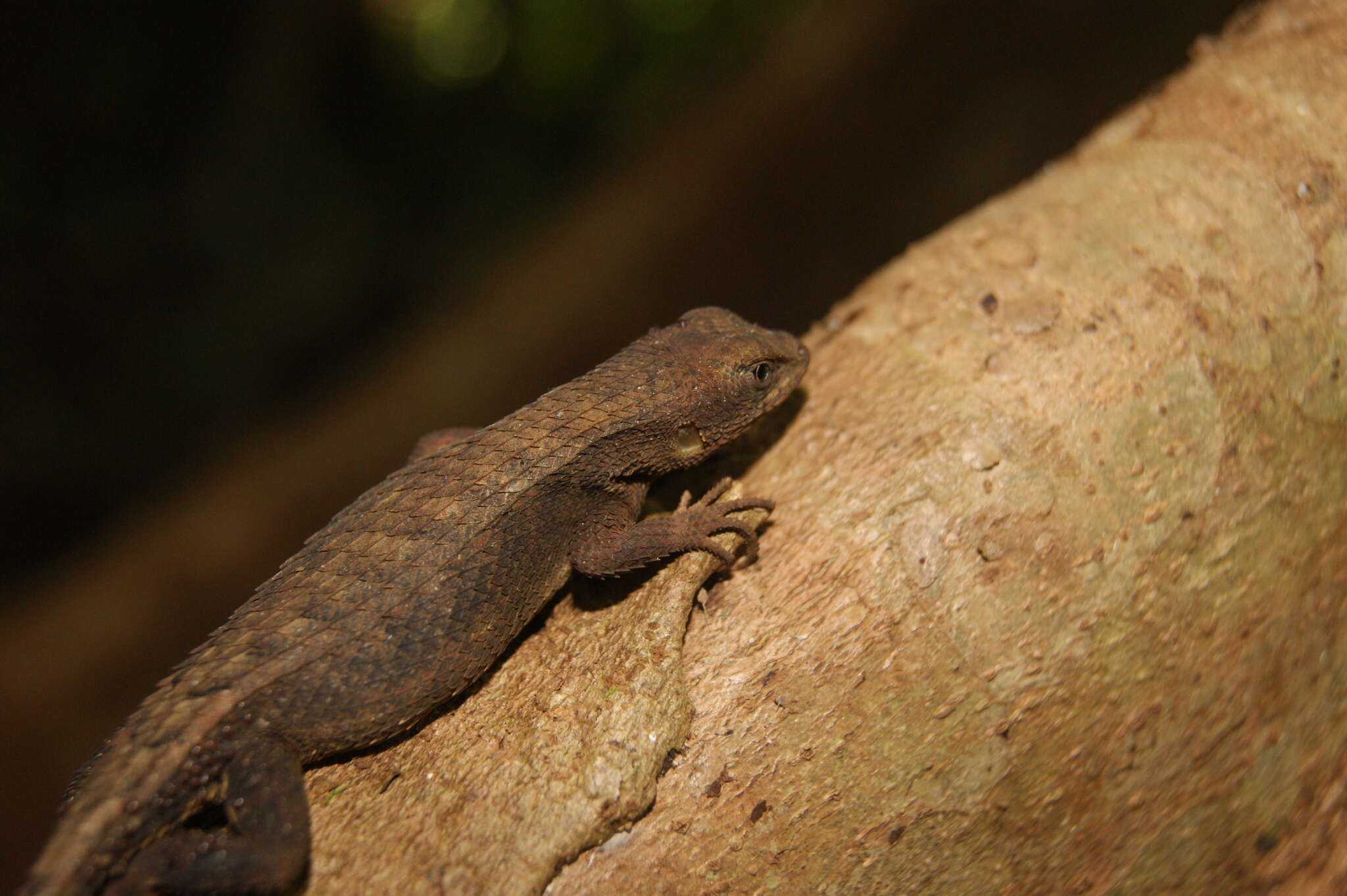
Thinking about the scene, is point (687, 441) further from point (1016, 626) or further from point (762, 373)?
point (1016, 626)

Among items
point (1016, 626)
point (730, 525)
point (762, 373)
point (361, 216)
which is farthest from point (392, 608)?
point (361, 216)

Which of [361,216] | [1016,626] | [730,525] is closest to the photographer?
[1016,626]

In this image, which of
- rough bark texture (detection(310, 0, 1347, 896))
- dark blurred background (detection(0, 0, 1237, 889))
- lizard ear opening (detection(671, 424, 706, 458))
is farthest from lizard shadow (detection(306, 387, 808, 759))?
dark blurred background (detection(0, 0, 1237, 889))

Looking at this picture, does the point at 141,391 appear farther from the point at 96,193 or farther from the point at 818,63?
the point at 818,63

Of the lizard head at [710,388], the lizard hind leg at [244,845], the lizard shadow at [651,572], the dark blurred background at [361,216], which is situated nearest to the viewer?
the lizard hind leg at [244,845]

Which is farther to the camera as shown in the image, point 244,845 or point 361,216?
point 361,216

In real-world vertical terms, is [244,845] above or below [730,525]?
above

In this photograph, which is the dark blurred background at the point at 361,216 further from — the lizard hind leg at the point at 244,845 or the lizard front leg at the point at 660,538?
the lizard hind leg at the point at 244,845

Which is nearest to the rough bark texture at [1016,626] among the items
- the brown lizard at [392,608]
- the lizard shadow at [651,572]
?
the lizard shadow at [651,572]
